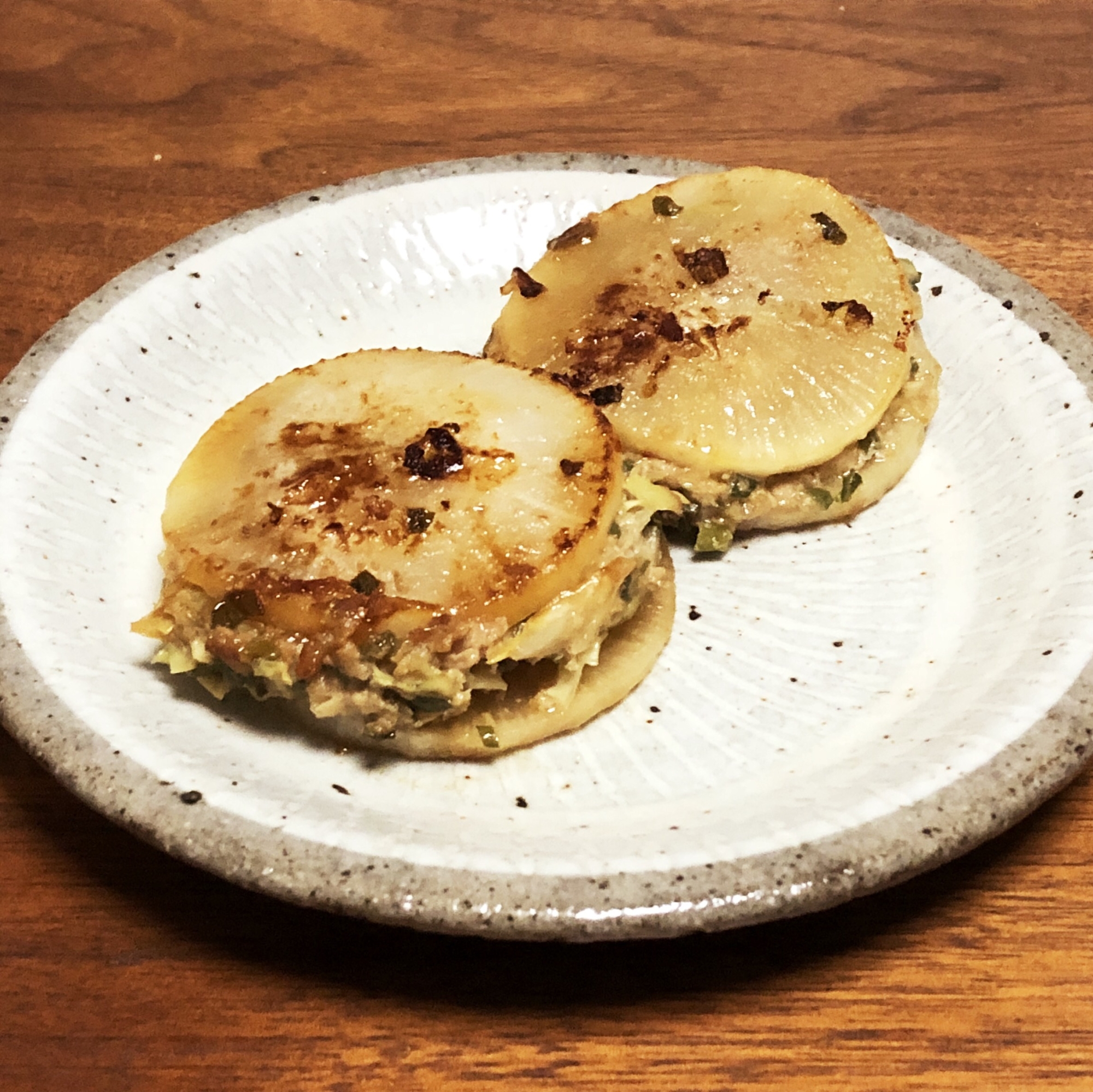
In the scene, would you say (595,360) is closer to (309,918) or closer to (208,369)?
(208,369)

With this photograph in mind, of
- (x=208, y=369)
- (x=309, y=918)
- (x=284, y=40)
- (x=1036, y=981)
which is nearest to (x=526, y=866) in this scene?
(x=309, y=918)

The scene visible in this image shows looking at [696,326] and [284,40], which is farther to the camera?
[284,40]

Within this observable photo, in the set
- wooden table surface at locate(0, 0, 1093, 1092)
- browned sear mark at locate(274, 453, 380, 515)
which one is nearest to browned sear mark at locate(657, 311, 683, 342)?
browned sear mark at locate(274, 453, 380, 515)

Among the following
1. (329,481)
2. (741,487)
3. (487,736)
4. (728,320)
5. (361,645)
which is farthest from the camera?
(728,320)

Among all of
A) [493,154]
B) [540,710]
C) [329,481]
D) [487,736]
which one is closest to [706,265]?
[329,481]

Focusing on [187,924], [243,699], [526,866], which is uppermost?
[526,866]

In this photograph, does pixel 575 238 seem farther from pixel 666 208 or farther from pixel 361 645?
pixel 361 645

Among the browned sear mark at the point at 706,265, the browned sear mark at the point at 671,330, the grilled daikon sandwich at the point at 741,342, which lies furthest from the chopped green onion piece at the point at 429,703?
the browned sear mark at the point at 706,265
